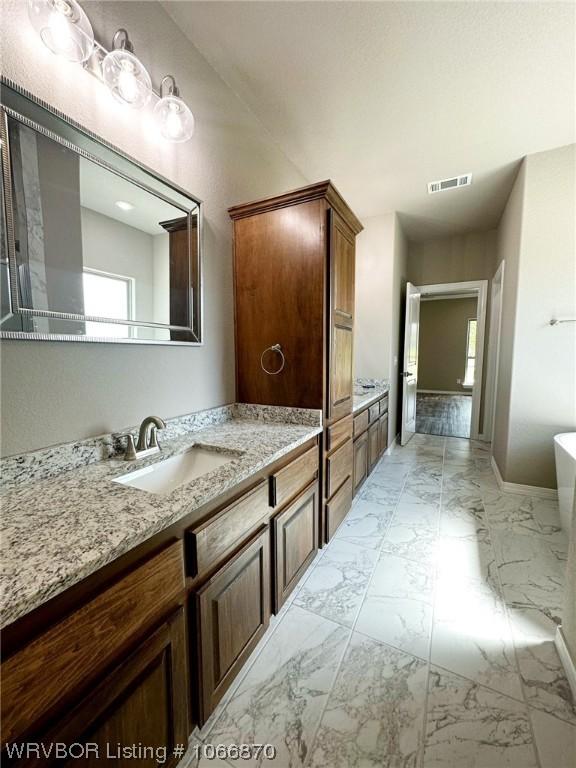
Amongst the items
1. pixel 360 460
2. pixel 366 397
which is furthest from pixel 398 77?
pixel 360 460

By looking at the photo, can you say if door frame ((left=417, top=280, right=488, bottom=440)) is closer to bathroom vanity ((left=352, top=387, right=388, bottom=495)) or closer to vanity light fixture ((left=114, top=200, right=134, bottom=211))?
bathroom vanity ((left=352, top=387, right=388, bottom=495))

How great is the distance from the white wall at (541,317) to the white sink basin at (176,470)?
260cm

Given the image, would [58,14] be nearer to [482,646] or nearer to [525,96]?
[525,96]

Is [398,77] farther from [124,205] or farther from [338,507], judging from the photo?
[338,507]

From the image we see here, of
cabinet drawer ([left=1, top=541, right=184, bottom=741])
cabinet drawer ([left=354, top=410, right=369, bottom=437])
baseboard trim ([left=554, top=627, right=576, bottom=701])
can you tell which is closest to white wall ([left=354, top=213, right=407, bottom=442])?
cabinet drawer ([left=354, top=410, right=369, bottom=437])

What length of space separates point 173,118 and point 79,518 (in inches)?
63.5

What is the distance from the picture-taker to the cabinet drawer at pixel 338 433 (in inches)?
73.8

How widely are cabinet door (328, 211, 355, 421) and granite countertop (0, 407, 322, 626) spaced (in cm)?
72

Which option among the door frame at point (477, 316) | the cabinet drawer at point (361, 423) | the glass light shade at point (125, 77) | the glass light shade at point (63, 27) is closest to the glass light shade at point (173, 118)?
the glass light shade at point (125, 77)

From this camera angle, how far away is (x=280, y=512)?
1.38m

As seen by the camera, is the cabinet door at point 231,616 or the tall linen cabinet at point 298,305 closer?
the cabinet door at point 231,616

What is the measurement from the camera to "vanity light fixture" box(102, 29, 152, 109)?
3.78ft

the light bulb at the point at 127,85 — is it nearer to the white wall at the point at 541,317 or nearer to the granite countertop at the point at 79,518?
the granite countertop at the point at 79,518

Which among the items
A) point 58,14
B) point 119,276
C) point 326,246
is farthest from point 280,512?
point 58,14
